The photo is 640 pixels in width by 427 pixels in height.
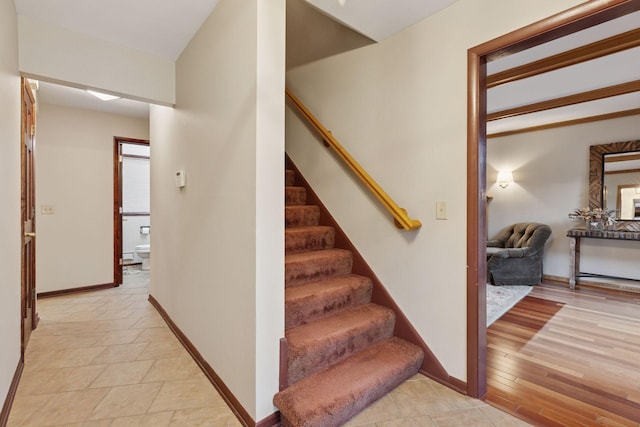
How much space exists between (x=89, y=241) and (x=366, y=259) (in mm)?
3904

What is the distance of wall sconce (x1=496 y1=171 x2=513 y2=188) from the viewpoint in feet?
16.5

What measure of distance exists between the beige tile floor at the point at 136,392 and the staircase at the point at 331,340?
0.15m

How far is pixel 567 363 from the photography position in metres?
2.18

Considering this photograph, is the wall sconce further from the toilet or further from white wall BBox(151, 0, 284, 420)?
the toilet

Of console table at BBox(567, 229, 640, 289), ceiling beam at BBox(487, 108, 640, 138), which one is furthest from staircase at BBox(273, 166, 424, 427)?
ceiling beam at BBox(487, 108, 640, 138)

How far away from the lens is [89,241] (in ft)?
13.5

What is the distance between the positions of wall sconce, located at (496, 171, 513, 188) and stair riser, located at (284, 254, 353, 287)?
12.8ft

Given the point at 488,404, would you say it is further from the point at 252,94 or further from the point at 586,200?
the point at 586,200

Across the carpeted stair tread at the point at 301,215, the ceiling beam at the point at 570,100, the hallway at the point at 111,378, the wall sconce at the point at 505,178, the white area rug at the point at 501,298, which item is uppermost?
the ceiling beam at the point at 570,100

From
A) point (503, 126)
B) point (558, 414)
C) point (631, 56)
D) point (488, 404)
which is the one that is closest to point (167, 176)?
point (488, 404)

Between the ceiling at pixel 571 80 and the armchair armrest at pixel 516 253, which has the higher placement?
the ceiling at pixel 571 80

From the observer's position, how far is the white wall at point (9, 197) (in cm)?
161

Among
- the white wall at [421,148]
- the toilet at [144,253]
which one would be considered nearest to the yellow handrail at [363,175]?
the white wall at [421,148]

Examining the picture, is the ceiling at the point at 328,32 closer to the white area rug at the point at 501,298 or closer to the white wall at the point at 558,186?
the white wall at the point at 558,186
